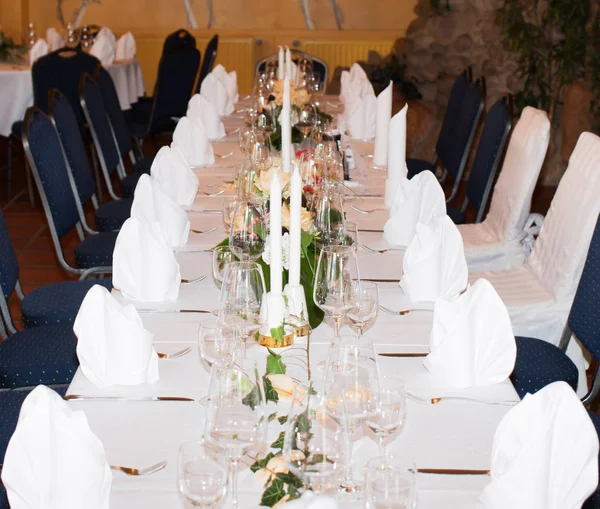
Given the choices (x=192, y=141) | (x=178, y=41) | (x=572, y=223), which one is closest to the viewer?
(x=572, y=223)

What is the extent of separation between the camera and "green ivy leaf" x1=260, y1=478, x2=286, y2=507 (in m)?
1.43

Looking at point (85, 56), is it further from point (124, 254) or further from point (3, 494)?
point (3, 494)

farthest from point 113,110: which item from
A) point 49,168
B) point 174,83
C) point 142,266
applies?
point 142,266

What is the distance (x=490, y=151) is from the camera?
396cm

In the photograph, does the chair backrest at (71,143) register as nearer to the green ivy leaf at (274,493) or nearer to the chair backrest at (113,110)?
the chair backrest at (113,110)

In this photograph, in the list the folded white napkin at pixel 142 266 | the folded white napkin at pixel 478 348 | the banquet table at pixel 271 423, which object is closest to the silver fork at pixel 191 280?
the banquet table at pixel 271 423

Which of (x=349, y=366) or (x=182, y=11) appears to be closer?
(x=349, y=366)

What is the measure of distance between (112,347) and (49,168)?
170cm

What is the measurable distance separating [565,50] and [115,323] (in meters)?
5.07

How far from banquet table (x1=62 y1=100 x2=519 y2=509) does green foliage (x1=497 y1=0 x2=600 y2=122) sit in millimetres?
4184

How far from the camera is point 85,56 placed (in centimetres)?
593

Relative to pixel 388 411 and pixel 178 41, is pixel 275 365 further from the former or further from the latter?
pixel 178 41

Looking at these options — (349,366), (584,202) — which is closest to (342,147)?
(584,202)

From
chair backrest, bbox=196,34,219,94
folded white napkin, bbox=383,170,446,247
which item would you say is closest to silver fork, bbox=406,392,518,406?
folded white napkin, bbox=383,170,446,247
